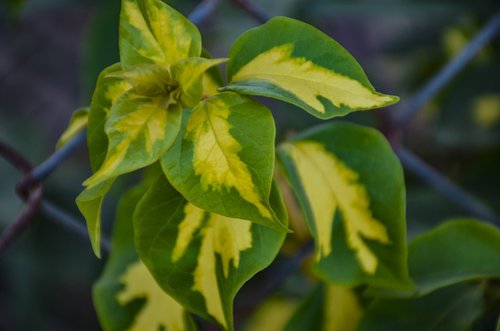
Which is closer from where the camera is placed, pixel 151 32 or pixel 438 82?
pixel 151 32

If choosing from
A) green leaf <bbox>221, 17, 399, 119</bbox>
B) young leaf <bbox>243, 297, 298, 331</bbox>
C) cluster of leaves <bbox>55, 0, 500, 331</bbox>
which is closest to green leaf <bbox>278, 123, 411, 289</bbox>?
cluster of leaves <bbox>55, 0, 500, 331</bbox>

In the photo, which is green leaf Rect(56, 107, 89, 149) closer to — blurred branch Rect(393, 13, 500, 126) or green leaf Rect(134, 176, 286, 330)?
green leaf Rect(134, 176, 286, 330)

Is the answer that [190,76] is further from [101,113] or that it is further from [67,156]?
[67,156]

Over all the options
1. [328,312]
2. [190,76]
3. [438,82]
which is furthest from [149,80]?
[438,82]

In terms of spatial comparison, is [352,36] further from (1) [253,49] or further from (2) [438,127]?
(1) [253,49]

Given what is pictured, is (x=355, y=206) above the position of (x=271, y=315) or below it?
above

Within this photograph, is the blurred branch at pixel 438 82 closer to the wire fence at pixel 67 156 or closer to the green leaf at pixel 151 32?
the wire fence at pixel 67 156
